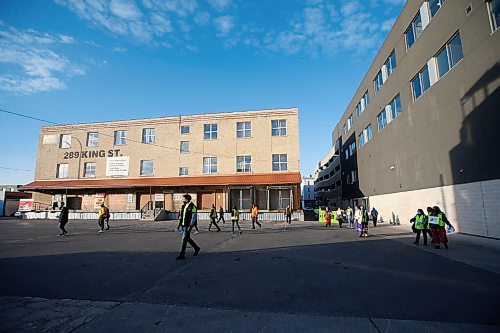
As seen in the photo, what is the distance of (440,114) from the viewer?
15961 millimetres

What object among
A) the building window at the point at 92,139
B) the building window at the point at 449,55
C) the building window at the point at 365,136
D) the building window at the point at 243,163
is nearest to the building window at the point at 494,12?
the building window at the point at 449,55

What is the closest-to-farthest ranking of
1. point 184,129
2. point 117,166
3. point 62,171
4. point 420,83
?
point 420,83
point 184,129
point 117,166
point 62,171

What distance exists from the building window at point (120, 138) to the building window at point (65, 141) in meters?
7.03

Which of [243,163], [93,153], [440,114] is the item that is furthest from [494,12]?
[93,153]

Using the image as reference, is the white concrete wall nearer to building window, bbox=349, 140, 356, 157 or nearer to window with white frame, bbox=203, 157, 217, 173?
building window, bbox=349, 140, 356, 157

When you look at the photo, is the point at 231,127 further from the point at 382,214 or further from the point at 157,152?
the point at 382,214

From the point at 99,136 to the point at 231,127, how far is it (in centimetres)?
1789

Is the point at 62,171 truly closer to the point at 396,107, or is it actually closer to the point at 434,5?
the point at 396,107

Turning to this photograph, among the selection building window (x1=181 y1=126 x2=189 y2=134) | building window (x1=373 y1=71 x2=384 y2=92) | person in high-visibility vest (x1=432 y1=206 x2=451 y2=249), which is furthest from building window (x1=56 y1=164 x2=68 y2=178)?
person in high-visibility vest (x1=432 y1=206 x2=451 y2=249)

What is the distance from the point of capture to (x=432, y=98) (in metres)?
16.8

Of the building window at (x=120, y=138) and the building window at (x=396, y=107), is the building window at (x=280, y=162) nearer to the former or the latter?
the building window at (x=396, y=107)

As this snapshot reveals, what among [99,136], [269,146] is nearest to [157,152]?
[99,136]

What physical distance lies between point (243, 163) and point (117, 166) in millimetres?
16205

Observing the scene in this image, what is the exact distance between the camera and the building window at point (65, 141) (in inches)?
1396
